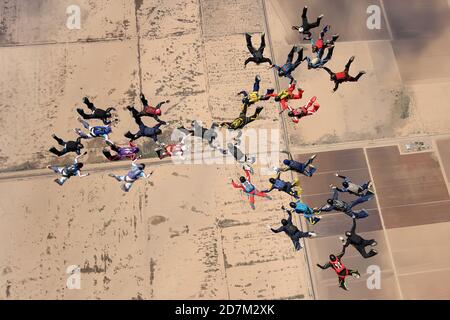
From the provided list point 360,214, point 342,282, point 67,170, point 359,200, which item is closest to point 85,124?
point 67,170

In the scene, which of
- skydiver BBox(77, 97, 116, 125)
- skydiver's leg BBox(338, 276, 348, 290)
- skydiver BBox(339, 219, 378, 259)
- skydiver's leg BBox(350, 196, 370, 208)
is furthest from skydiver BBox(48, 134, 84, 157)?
skydiver's leg BBox(338, 276, 348, 290)

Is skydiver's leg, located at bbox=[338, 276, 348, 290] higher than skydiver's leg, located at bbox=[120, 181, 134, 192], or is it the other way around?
skydiver's leg, located at bbox=[120, 181, 134, 192]

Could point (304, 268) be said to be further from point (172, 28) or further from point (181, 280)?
point (172, 28)

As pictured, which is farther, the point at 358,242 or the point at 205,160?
the point at 205,160

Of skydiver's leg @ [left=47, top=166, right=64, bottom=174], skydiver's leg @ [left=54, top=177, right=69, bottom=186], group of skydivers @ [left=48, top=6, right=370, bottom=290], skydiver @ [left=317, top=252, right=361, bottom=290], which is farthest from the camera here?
skydiver's leg @ [left=54, top=177, right=69, bottom=186]

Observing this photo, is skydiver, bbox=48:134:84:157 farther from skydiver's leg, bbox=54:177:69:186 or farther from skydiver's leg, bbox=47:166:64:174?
skydiver's leg, bbox=54:177:69:186

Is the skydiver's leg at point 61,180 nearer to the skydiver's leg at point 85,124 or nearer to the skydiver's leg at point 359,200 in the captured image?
the skydiver's leg at point 85,124

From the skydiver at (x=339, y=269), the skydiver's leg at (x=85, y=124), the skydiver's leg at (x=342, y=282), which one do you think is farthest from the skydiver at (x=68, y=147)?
the skydiver's leg at (x=342, y=282)

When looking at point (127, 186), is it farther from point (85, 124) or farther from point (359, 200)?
point (359, 200)

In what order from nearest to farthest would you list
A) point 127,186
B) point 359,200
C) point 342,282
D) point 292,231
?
point 342,282
point 292,231
point 359,200
point 127,186
